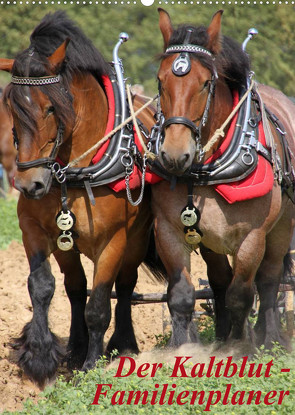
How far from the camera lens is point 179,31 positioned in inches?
169

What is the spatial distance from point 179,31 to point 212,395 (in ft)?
6.48

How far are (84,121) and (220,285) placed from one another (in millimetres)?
1627

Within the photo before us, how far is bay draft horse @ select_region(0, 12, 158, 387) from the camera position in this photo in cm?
418

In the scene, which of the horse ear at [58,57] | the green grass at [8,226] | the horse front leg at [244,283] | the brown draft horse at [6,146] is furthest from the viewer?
the brown draft horse at [6,146]

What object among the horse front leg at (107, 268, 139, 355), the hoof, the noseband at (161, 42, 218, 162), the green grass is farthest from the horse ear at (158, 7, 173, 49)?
the green grass

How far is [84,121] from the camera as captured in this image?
4.49 meters

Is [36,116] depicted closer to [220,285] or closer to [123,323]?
[123,323]

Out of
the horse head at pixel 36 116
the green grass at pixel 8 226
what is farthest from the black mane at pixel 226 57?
the green grass at pixel 8 226

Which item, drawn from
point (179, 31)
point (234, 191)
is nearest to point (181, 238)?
point (234, 191)

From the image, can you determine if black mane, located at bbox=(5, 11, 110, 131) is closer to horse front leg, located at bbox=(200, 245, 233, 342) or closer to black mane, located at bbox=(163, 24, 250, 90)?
black mane, located at bbox=(163, 24, 250, 90)

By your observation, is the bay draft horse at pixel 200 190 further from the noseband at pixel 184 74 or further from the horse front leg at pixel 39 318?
the horse front leg at pixel 39 318

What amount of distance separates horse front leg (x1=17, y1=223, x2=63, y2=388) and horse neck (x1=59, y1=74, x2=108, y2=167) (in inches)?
19.6

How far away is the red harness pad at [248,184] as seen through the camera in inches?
171

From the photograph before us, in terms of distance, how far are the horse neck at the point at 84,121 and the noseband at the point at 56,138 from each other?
16 cm
